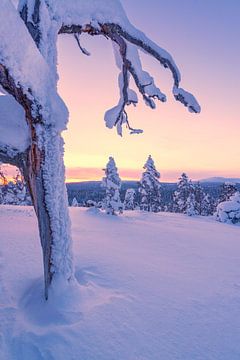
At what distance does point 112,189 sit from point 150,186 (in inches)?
760

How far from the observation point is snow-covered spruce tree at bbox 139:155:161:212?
154 ft

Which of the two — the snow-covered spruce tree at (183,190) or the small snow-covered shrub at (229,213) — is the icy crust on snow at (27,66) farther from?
the snow-covered spruce tree at (183,190)

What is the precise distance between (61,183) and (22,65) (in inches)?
71.5

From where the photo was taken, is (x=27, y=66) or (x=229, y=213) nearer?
(x=27, y=66)

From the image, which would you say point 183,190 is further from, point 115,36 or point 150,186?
point 115,36

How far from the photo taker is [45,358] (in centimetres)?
330

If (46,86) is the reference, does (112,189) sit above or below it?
below

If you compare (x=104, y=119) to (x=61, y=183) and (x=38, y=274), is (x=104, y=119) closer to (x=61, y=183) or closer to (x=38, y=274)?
(x=61, y=183)

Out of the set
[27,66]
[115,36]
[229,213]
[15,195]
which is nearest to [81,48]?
[115,36]

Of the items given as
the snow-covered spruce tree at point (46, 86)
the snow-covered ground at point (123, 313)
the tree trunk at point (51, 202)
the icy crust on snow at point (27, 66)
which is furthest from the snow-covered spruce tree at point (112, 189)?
the icy crust on snow at point (27, 66)

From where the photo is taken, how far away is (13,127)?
4.61m

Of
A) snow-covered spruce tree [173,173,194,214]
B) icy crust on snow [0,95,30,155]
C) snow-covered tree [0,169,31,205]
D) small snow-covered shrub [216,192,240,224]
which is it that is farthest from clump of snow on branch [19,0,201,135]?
→ snow-covered spruce tree [173,173,194,214]

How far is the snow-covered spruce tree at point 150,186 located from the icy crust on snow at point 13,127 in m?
42.2

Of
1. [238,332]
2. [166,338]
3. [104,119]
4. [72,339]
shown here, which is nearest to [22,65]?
[104,119]
